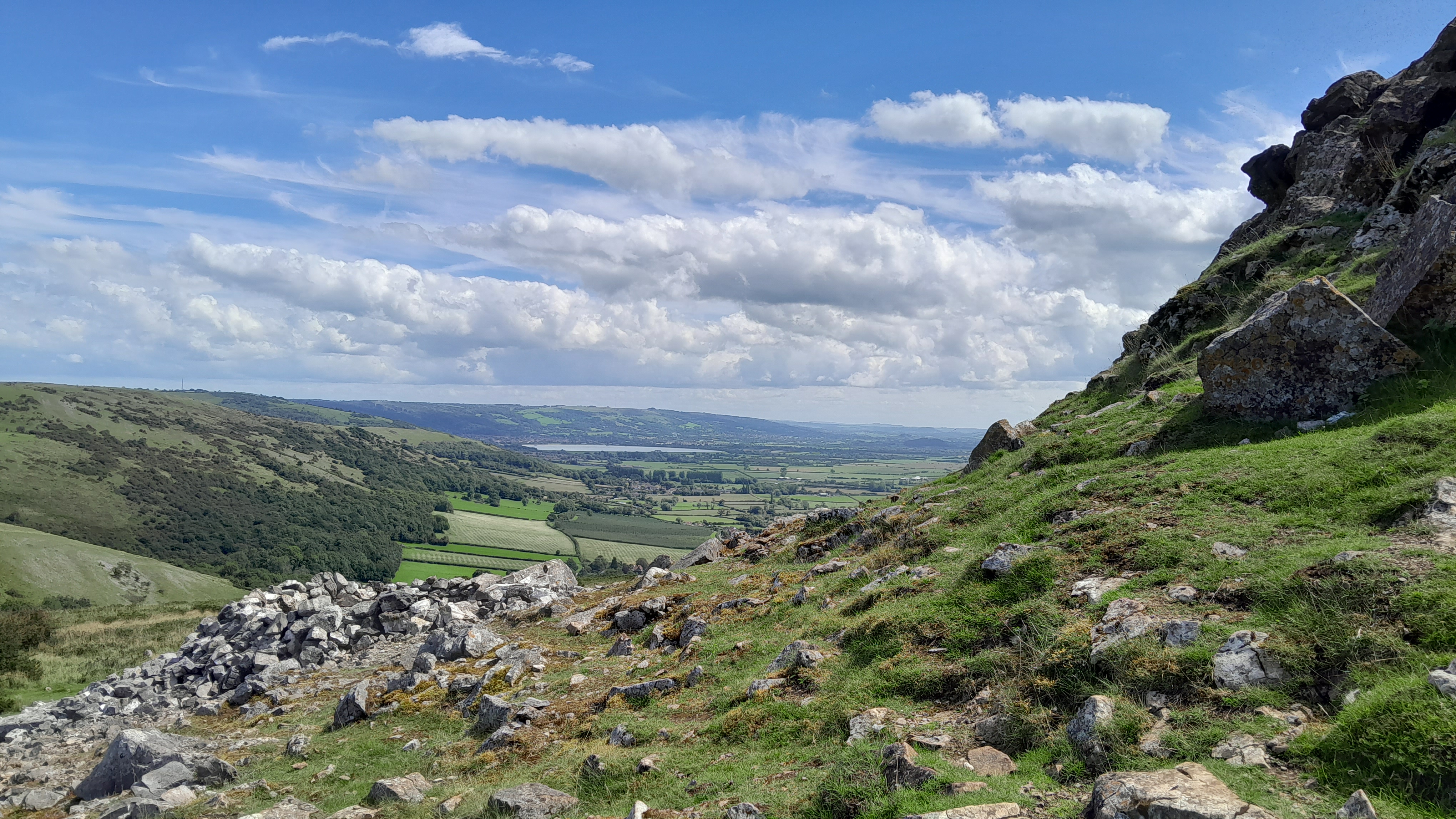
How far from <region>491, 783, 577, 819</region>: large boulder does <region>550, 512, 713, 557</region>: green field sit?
14583 cm

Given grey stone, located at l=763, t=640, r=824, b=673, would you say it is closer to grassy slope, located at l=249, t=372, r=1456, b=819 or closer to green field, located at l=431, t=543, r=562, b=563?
grassy slope, located at l=249, t=372, r=1456, b=819

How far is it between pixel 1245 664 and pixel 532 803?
405 inches

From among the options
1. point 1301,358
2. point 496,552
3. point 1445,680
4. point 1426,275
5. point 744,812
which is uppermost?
point 1426,275

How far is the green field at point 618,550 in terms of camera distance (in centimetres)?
14400

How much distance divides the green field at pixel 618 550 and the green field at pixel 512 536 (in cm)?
398

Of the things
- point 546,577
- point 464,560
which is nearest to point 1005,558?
point 546,577

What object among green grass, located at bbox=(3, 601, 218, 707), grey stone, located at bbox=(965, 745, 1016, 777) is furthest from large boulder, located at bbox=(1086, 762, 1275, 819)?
green grass, located at bbox=(3, 601, 218, 707)

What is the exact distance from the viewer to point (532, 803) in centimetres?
1017

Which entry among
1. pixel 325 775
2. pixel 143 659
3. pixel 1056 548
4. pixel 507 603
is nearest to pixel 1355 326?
pixel 1056 548

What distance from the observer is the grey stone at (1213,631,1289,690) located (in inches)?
304

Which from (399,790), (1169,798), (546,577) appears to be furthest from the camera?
(546,577)

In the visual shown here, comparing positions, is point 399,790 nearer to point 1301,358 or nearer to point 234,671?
point 234,671

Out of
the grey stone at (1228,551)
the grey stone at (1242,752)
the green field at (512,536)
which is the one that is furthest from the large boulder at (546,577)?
the green field at (512,536)

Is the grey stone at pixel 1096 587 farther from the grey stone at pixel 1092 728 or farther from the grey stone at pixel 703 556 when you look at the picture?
the grey stone at pixel 703 556
